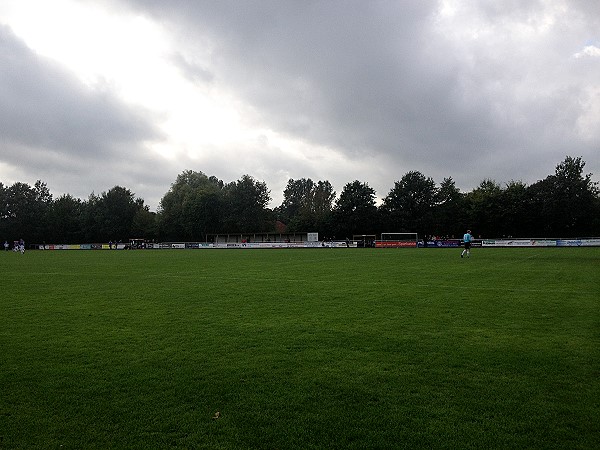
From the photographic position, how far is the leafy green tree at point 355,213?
3108 inches

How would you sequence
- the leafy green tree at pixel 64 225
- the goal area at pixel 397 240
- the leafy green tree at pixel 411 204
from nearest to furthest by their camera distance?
the goal area at pixel 397 240, the leafy green tree at pixel 411 204, the leafy green tree at pixel 64 225

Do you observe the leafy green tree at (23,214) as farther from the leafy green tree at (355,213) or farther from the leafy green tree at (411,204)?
the leafy green tree at (411,204)

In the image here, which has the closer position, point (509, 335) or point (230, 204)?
point (509, 335)

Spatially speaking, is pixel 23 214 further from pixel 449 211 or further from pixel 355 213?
pixel 449 211

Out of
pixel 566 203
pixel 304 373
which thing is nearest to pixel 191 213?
pixel 566 203

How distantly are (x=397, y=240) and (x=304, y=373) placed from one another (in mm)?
66459

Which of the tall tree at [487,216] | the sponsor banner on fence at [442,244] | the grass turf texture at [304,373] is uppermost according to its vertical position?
the tall tree at [487,216]

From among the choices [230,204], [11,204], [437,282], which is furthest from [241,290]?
[11,204]

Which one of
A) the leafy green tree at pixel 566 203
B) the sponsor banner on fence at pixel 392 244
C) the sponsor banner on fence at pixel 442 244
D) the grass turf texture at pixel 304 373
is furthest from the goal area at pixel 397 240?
the grass turf texture at pixel 304 373

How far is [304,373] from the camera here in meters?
5.75

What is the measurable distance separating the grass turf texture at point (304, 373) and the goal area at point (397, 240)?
177 ft

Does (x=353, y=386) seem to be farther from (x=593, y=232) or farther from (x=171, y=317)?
(x=593, y=232)

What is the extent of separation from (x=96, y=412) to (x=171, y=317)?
5.31 m

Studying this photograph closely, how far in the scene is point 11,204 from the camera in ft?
307
